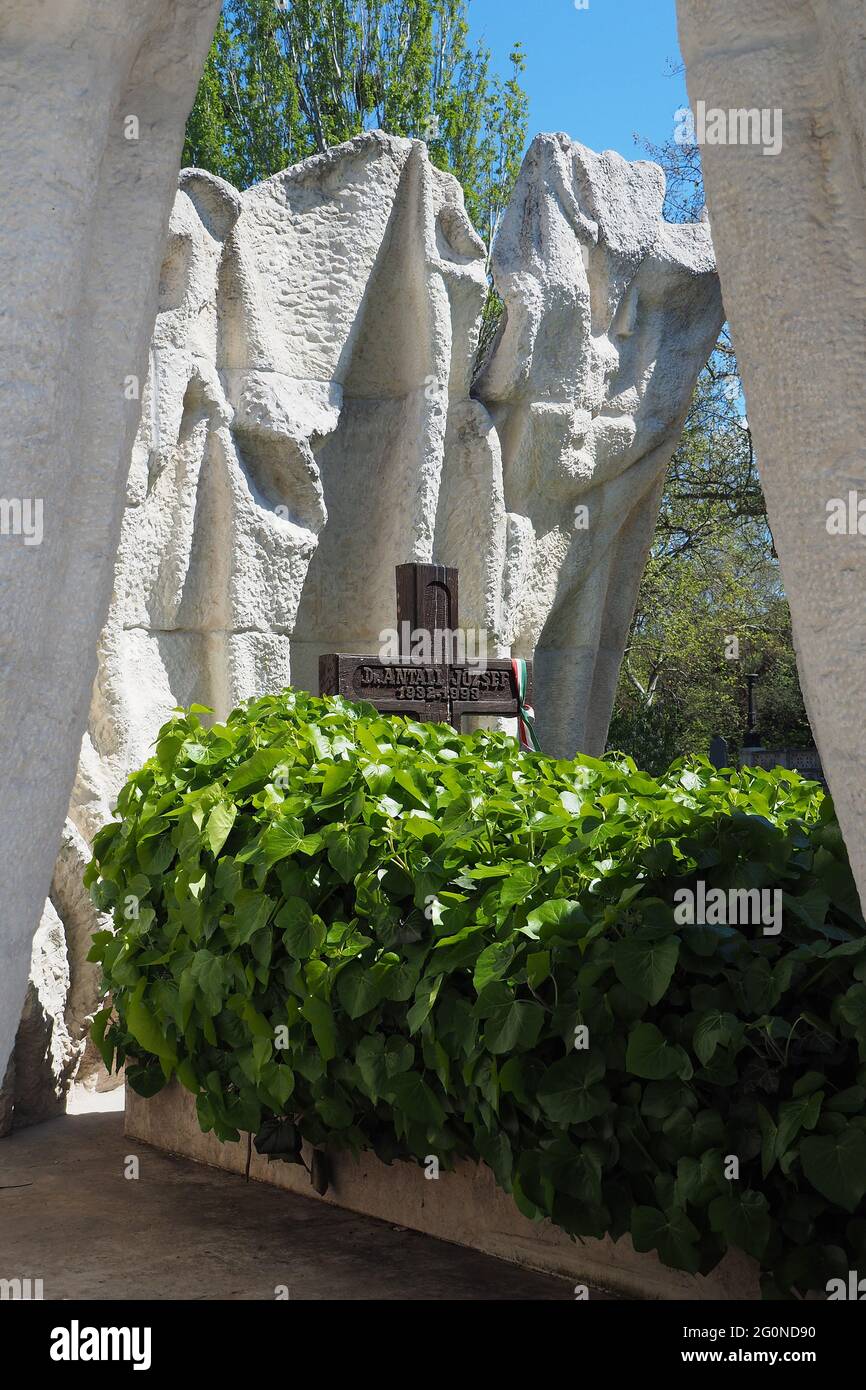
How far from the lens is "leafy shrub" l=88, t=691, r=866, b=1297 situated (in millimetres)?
2398

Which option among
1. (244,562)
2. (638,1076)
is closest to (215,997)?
(638,1076)

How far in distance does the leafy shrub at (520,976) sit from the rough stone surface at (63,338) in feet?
4.07

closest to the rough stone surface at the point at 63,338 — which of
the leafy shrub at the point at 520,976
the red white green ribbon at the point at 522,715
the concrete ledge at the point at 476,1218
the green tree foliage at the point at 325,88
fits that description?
the leafy shrub at the point at 520,976

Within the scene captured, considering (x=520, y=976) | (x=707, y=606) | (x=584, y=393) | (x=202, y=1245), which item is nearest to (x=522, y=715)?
(x=584, y=393)

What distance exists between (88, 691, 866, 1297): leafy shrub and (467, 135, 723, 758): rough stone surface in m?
4.65

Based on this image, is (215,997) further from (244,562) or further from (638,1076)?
(244,562)

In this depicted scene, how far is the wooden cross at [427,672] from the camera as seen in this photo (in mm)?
5520

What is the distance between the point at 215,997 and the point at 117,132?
2.26 metres

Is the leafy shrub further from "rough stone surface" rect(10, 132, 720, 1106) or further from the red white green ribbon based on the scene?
the red white green ribbon

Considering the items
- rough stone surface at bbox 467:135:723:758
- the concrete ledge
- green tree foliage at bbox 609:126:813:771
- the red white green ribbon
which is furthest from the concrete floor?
green tree foliage at bbox 609:126:813:771

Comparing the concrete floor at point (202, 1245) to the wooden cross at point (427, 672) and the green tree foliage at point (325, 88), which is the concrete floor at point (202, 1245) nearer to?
the wooden cross at point (427, 672)

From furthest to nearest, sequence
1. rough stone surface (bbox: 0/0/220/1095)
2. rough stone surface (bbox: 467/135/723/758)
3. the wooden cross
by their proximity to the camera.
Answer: rough stone surface (bbox: 467/135/723/758), the wooden cross, rough stone surface (bbox: 0/0/220/1095)

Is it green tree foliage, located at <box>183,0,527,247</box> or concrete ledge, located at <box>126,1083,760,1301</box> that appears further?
green tree foliage, located at <box>183,0,527,247</box>

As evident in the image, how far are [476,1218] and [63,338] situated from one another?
2.39m
